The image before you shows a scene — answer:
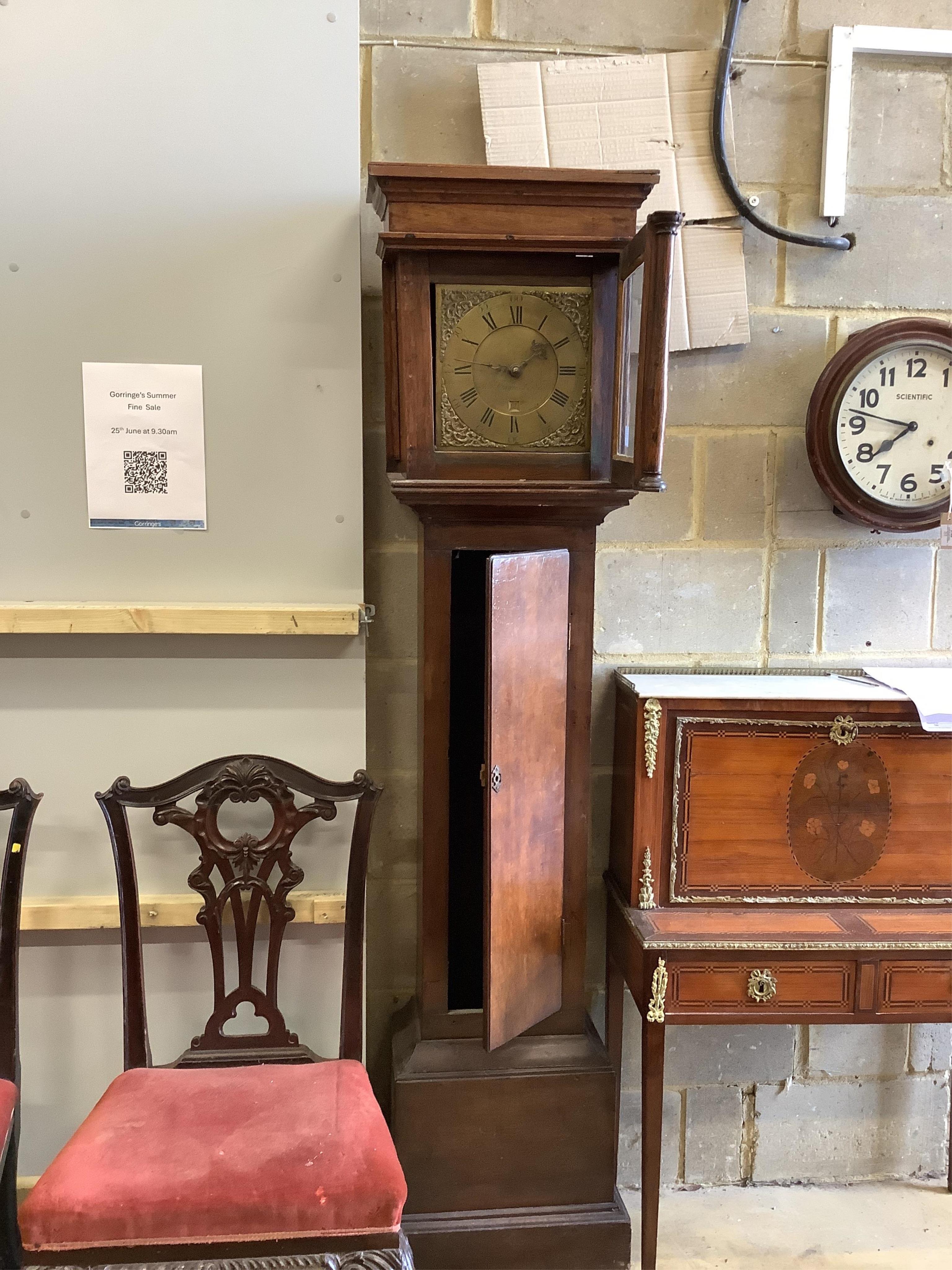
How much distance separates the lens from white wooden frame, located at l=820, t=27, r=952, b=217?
1843 mm

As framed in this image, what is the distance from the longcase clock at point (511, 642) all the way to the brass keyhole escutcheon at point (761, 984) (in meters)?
0.31

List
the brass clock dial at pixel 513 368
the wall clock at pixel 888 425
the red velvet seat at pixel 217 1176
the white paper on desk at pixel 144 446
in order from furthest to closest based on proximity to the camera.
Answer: the wall clock at pixel 888 425
the white paper on desk at pixel 144 446
the brass clock dial at pixel 513 368
the red velvet seat at pixel 217 1176

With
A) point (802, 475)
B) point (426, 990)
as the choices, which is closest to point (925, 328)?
point (802, 475)

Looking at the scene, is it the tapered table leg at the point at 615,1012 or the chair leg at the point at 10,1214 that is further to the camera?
the tapered table leg at the point at 615,1012

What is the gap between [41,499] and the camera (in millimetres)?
1677

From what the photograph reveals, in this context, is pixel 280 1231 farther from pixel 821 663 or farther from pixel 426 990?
pixel 821 663

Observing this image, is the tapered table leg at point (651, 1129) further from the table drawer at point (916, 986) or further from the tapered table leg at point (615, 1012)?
the table drawer at point (916, 986)

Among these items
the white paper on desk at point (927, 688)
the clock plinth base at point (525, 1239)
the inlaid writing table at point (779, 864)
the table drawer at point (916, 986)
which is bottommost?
the clock plinth base at point (525, 1239)

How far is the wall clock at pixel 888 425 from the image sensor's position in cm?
188

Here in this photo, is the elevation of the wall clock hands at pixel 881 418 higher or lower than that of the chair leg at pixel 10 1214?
higher

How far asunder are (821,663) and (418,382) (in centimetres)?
110

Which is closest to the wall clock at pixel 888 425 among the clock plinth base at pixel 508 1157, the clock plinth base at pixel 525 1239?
the clock plinth base at pixel 508 1157

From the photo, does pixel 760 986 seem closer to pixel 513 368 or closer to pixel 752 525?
pixel 752 525

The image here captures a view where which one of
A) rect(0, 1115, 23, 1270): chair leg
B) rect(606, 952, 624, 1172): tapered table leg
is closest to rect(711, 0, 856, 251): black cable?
rect(606, 952, 624, 1172): tapered table leg
